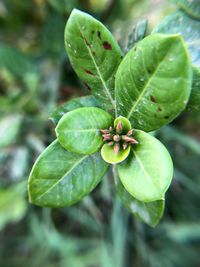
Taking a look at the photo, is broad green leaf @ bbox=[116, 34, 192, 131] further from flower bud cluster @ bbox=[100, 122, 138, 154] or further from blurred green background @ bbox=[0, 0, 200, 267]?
blurred green background @ bbox=[0, 0, 200, 267]

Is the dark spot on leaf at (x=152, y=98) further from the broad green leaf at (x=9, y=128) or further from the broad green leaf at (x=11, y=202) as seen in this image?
the broad green leaf at (x=11, y=202)

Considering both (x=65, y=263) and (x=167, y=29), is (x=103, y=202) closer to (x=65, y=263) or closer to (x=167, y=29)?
(x=65, y=263)

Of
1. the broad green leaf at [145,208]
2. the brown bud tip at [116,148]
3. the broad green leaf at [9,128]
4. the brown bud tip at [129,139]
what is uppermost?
the brown bud tip at [129,139]

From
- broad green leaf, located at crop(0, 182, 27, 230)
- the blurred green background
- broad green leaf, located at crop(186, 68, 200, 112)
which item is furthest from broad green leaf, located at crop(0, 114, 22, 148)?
broad green leaf, located at crop(186, 68, 200, 112)

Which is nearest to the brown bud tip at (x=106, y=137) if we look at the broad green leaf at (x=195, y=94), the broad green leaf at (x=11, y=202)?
the broad green leaf at (x=195, y=94)

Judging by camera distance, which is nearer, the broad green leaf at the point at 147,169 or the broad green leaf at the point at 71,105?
the broad green leaf at the point at 147,169

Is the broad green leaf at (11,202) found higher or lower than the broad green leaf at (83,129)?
lower
